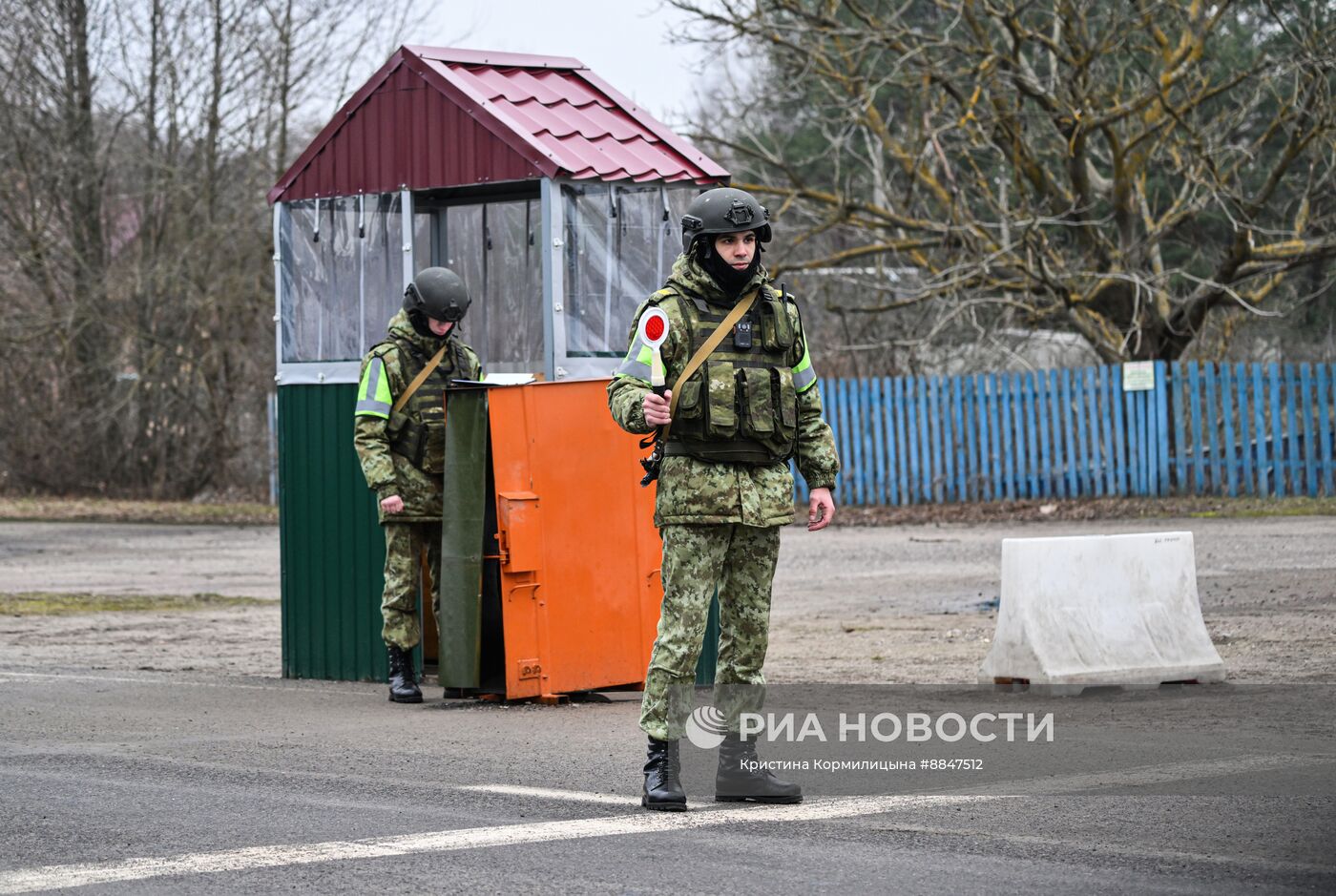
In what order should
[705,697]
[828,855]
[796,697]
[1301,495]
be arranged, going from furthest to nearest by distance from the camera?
[1301,495] → [796,697] → [705,697] → [828,855]

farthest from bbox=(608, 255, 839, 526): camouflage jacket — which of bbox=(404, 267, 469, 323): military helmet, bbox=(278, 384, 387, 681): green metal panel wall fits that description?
bbox=(278, 384, 387, 681): green metal panel wall

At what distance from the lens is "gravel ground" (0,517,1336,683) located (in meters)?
11.3

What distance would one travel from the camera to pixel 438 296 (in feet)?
31.6

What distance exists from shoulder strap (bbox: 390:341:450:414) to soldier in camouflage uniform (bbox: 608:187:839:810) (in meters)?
3.39

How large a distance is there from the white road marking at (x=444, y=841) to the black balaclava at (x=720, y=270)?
5.72ft

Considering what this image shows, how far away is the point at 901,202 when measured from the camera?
2483 centimetres

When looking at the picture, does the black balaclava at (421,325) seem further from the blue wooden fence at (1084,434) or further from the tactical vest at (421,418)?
the blue wooden fence at (1084,434)

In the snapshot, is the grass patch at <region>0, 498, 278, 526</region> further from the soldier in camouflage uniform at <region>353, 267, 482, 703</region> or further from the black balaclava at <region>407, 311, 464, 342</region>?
the black balaclava at <region>407, 311, 464, 342</region>

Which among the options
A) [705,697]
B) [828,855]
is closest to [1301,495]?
[705,697]

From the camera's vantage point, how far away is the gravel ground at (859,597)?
11.3 metres

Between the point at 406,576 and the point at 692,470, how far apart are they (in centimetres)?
379

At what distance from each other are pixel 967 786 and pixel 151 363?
2576cm

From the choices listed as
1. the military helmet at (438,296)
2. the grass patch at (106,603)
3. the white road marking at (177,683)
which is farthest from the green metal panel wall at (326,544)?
the grass patch at (106,603)

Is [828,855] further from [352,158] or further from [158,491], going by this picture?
[158,491]
